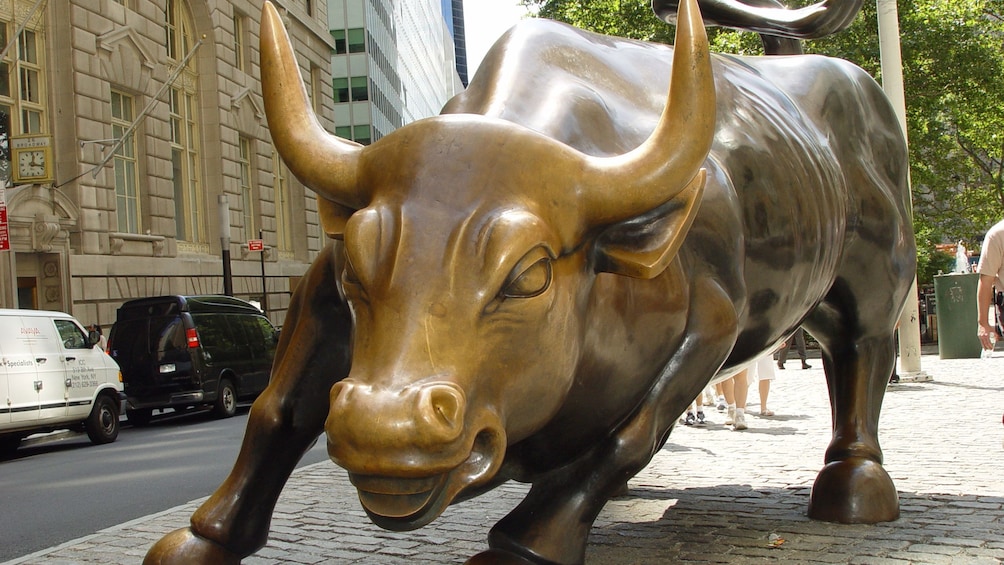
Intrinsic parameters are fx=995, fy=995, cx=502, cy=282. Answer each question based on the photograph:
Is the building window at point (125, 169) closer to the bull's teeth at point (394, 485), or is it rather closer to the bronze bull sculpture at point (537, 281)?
the bronze bull sculpture at point (537, 281)

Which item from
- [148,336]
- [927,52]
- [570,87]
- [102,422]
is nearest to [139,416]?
[148,336]

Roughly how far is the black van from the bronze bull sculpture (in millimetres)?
13030

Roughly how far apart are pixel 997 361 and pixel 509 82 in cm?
1506

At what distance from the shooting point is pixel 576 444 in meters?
3.08

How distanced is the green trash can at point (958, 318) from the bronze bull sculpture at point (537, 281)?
46.4 feet

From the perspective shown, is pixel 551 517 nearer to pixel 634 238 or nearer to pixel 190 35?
pixel 634 238

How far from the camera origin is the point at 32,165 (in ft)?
62.1

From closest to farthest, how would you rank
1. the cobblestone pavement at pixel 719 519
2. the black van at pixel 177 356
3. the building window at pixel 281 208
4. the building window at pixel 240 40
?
Answer: the cobblestone pavement at pixel 719 519 < the black van at pixel 177 356 < the building window at pixel 240 40 < the building window at pixel 281 208

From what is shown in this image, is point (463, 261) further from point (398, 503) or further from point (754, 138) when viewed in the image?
point (754, 138)

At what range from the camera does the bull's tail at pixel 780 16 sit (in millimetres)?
5191

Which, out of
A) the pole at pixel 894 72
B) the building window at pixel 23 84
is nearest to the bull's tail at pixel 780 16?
the pole at pixel 894 72

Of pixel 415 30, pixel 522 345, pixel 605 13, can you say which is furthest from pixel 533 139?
pixel 415 30

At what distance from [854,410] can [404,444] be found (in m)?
3.18

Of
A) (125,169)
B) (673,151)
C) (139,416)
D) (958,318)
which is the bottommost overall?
(139,416)
